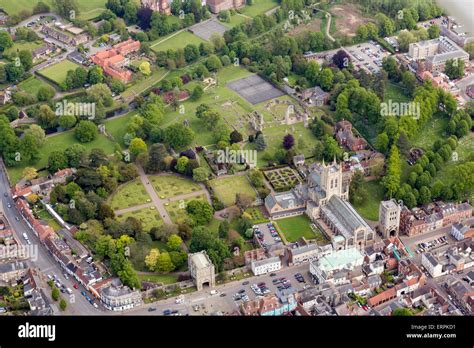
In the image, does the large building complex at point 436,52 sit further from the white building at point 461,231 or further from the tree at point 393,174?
the white building at point 461,231

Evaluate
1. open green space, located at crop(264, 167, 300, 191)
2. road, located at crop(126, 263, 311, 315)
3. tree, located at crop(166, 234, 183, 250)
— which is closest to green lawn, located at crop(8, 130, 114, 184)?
open green space, located at crop(264, 167, 300, 191)

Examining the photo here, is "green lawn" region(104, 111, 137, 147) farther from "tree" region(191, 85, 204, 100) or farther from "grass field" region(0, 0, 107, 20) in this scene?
"grass field" region(0, 0, 107, 20)

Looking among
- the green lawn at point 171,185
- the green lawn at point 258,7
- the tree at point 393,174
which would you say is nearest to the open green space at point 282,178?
the green lawn at point 171,185

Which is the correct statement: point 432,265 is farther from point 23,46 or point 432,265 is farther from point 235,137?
point 23,46

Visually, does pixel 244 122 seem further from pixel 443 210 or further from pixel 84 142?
pixel 443 210

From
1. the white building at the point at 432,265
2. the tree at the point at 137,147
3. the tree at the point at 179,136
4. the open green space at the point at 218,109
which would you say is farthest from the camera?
the open green space at the point at 218,109

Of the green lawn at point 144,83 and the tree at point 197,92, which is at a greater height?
the tree at point 197,92

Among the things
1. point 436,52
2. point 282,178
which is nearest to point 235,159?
point 282,178

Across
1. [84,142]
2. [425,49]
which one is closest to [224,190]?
[84,142]
